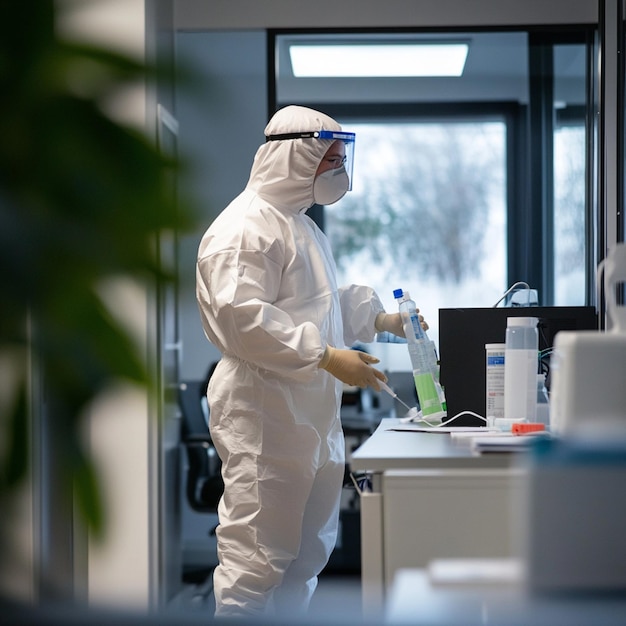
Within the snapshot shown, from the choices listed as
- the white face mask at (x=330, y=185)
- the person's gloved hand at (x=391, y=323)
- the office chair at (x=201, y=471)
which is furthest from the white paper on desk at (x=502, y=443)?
the office chair at (x=201, y=471)

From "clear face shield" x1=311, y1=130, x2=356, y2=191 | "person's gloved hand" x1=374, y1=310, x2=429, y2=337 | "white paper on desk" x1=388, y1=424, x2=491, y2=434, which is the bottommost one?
"white paper on desk" x1=388, y1=424, x2=491, y2=434

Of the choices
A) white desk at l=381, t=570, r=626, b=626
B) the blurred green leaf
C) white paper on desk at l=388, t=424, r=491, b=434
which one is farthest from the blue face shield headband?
the blurred green leaf

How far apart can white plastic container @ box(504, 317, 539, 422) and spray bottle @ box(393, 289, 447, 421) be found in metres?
0.35

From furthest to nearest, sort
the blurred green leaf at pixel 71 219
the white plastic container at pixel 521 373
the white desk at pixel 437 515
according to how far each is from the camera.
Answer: the white plastic container at pixel 521 373 → the white desk at pixel 437 515 → the blurred green leaf at pixel 71 219

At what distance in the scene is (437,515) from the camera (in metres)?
1.51

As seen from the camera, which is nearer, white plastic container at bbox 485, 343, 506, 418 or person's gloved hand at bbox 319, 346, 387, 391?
white plastic container at bbox 485, 343, 506, 418

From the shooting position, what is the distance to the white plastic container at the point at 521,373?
6.10 ft

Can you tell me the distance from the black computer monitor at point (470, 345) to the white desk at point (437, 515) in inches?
26.9

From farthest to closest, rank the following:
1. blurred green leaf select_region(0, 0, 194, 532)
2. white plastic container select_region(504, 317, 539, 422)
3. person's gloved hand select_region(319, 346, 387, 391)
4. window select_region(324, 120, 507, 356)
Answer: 1. window select_region(324, 120, 507, 356)
2. person's gloved hand select_region(319, 346, 387, 391)
3. white plastic container select_region(504, 317, 539, 422)
4. blurred green leaf select_region(0, 0, 194, 532)

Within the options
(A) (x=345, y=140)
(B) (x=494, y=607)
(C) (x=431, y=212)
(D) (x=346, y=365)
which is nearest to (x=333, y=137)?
(A) (x=345, y=140)

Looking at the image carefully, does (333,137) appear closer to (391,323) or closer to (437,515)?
(391,323)

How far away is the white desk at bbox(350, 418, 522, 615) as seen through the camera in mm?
1504

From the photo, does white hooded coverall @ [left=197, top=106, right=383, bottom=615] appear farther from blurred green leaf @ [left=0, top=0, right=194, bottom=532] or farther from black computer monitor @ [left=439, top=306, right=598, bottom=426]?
blurred green leaf @ [left=0, top=0, right=194, bottom=532]

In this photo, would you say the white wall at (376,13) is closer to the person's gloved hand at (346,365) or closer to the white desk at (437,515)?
the person's gloved hand at (346,365)
